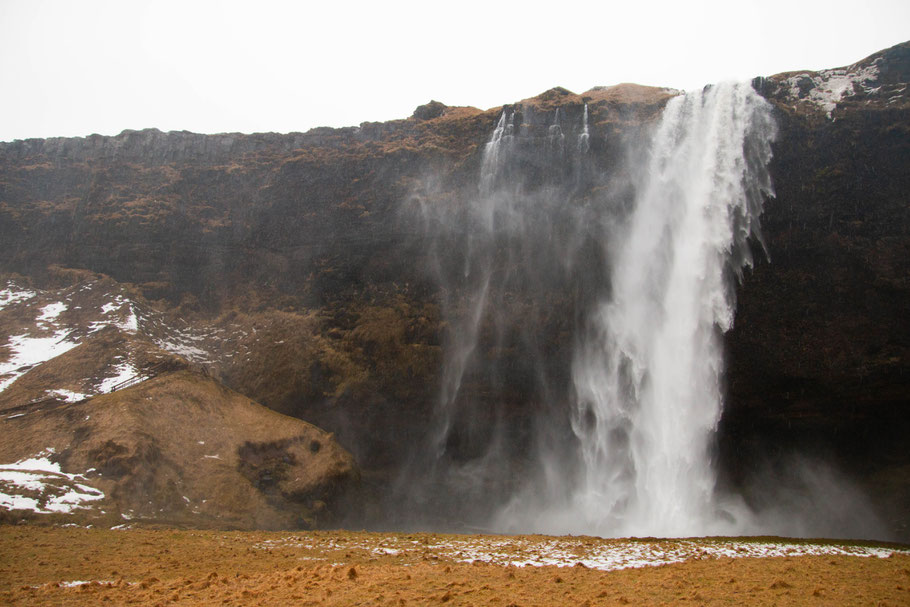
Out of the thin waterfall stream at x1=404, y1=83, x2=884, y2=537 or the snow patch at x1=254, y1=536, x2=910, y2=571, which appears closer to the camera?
the snow patch at x1=254, y1=536, x2=910, y2=571

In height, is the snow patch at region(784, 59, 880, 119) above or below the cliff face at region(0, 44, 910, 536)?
above

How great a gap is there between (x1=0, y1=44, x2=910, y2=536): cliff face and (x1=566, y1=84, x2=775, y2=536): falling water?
1.46 m

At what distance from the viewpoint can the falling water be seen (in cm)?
3212

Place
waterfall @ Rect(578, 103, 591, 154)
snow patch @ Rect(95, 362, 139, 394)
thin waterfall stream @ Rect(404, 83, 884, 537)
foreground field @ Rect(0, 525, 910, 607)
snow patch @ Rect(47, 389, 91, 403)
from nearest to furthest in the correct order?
foreground field @ Rect(0, 525, 910, 607) < snow patch @ Rect(47, 389, 91, 403) < thin waterfall stream @ Rect(404, 83, 884, 537) < snow patch @ Rect(95, 362, 139, 394) < waterfall @ Rect(578, 103, 591, 154)

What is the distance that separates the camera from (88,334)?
3847 cm

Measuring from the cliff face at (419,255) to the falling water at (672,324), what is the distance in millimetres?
1465

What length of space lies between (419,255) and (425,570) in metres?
27.2

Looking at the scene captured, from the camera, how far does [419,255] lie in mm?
40031

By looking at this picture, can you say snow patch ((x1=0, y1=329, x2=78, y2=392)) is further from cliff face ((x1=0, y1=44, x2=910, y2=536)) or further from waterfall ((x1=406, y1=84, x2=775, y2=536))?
waterfall ((x1=406, y1=84, x2=775, y2=536))

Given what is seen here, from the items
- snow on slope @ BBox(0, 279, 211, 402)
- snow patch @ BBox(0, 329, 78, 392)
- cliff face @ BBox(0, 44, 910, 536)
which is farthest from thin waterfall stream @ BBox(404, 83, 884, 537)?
snow patch @ BBox(0, 329, 78, 392)

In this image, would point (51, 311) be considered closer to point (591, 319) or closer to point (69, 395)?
point (69, 395)

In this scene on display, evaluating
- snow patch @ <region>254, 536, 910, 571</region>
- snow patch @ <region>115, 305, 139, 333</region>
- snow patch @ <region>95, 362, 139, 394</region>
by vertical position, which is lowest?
snow patch @ <region>254, 536, 910, 571</region>

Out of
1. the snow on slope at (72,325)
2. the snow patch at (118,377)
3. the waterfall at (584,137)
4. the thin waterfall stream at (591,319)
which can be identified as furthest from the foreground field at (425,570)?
the waterfall at (584,137)

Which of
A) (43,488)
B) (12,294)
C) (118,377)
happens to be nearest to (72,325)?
(12,294)
